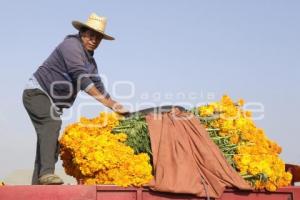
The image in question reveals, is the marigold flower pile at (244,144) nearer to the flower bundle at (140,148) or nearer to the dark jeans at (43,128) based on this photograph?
the flower bundle at (140,148)

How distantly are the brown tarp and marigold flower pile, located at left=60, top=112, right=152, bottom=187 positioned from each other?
21cm

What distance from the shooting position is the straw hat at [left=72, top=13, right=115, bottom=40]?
22.2ft

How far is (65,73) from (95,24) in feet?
2.65

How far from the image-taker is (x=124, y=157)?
5.89 metres

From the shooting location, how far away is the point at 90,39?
22.4 ft

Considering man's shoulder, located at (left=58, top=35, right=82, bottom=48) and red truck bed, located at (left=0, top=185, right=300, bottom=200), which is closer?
red truck bed, located at (left=0, top=185, right=300, bottom=200)

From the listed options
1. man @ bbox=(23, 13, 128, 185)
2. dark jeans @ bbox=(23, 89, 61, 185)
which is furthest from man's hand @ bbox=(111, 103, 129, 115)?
dark jeans @ bbox=(23, 89, 61, 185)

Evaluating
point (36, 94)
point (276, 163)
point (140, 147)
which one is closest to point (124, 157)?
point (140, 147)

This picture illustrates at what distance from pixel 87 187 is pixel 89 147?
0.56 metres

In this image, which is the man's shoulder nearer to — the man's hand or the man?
the man

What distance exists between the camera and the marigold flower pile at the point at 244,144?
20.4 ft

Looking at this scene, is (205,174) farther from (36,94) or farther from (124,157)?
(36,94)

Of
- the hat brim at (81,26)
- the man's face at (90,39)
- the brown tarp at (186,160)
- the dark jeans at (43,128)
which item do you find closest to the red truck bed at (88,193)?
the brown tarp at (186,160)

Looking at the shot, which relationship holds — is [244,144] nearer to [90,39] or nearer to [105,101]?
[105,101]
